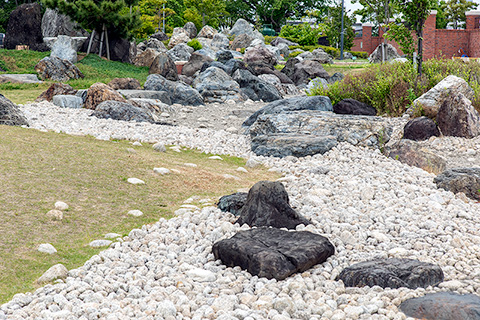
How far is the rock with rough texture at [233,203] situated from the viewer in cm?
481

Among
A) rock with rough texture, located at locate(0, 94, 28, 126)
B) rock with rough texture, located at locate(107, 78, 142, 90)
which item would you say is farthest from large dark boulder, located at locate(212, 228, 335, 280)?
rock with rough texture, located at locate(107, 78, 142, 90)

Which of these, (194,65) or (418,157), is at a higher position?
(194,65)

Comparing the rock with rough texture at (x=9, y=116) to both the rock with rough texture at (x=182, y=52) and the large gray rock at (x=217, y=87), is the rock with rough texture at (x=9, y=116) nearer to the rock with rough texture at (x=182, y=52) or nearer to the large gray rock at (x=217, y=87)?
the large gray rock at (x=217, y=87)

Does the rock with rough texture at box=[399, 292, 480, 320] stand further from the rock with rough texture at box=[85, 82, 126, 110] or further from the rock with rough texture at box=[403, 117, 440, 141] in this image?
the rock with rough texture at box=[85, 82, 126, 110]

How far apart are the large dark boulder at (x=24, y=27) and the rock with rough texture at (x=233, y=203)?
2212cm

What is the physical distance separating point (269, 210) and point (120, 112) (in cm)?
739

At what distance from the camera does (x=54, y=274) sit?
3330 millimetres

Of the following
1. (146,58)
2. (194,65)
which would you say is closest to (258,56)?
(194,65)

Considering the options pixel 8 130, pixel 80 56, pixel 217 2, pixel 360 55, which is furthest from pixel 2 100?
pixel 217 2

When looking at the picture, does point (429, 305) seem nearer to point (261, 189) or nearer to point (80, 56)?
point (261, 189)

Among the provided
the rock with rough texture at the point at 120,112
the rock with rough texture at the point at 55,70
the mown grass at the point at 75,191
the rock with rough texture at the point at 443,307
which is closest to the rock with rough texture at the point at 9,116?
the mown grass at the point at 75,191

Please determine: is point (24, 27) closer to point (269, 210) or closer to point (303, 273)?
point (269, 210)

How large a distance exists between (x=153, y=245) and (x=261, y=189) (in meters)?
1.17

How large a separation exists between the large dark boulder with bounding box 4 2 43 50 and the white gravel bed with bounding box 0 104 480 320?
2144cm
